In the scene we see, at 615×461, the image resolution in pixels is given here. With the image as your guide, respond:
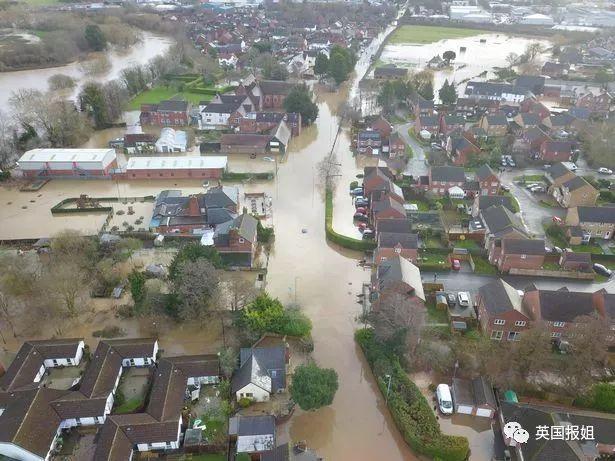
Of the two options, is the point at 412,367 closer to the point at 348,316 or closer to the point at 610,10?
the point at 348,316

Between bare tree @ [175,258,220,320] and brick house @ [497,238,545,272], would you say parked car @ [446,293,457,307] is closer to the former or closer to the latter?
brick house @ [497,238,545,272]

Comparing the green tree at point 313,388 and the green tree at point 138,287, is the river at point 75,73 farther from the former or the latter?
the green tree at point 313,388

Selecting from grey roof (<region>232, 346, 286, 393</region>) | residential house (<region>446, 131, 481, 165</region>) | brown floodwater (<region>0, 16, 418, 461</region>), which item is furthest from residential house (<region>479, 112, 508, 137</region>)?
grey roof (<region>232, 346, 286, 393</region>)

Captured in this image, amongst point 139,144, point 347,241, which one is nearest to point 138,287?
point 347,241

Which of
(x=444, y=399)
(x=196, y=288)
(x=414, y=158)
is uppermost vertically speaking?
(x=196, y=288)

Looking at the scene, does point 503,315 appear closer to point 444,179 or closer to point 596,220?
point 596,220

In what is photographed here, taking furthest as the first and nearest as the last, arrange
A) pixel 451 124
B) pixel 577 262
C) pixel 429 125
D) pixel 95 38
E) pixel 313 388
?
pixel 95 38 < pixel 429 125 < pixel 451 124 < pixel 577 262 < pixel 313 388
